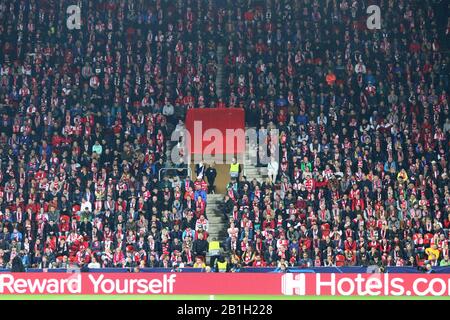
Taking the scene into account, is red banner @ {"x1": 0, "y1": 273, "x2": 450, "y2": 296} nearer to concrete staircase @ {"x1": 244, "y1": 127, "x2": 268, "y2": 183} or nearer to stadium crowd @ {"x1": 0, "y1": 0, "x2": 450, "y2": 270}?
stadium crowd @ {"x1": 0, "y1": 0, "x2": 450, "y2": 270}

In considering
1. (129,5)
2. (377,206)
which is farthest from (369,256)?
(129,5)

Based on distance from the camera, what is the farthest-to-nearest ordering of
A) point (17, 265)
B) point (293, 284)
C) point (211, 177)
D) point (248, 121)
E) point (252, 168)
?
1. point (248, 121)
2. point (252, 168)
3. point (211, 177)
4. point (17, 265)
5. point (293, 284)

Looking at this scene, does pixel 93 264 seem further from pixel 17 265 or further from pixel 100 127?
pixel 100 127

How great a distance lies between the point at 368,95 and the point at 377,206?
5.91 m

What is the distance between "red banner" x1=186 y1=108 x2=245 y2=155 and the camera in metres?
33.8

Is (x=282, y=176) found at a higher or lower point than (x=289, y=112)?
lower

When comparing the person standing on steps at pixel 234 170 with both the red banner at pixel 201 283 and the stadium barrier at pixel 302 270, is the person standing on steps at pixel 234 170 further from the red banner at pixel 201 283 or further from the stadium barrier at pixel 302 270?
the red banner at pixel 201 283

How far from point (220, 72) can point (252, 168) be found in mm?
5204

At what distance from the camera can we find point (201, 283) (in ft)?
89.8

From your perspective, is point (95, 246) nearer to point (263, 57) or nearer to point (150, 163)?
point (150, 163)

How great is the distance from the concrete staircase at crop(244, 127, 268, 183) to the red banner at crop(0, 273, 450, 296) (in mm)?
5954

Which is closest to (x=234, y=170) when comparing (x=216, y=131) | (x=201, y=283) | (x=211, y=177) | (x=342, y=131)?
(x=211, y=177)

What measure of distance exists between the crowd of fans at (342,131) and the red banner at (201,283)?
3.48ft
